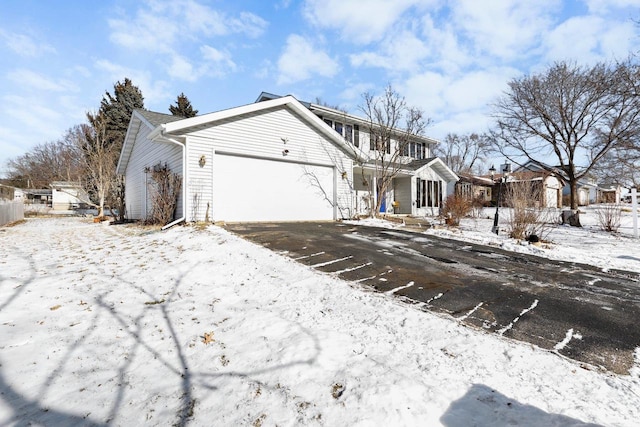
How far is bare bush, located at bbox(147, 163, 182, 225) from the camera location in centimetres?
934

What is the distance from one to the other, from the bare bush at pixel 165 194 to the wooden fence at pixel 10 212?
8.96 metres

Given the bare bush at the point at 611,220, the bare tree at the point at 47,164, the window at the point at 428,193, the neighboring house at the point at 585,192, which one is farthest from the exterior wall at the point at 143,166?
the neighboring house at the point at 585,192

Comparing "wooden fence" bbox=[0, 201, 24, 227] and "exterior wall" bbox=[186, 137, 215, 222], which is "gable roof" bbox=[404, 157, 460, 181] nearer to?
"exterior wall" bbox=[186, 137, 215, 222]

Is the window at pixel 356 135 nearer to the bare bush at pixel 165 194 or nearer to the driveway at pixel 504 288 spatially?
the bare bush at pixel 165 194

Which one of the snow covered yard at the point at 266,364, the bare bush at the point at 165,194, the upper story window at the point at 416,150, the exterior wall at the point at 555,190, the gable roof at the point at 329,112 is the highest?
the gable roof at the point at 329,112

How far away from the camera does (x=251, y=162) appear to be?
34.2ft

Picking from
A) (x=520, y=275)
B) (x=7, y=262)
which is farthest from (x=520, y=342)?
(x=7, y=262)

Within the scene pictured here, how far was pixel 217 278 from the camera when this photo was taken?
421 centimetres

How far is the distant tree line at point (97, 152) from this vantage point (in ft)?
61.2

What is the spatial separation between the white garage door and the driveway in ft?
10.8

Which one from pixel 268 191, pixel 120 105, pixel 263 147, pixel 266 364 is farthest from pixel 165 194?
pixel 120 105

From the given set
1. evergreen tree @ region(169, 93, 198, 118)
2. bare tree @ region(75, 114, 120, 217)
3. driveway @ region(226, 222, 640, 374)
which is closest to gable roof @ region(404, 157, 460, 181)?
driveway @ region(226, 222, 640, 374)

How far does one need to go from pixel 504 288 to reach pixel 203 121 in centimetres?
922

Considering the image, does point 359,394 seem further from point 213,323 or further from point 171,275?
point 171,275
